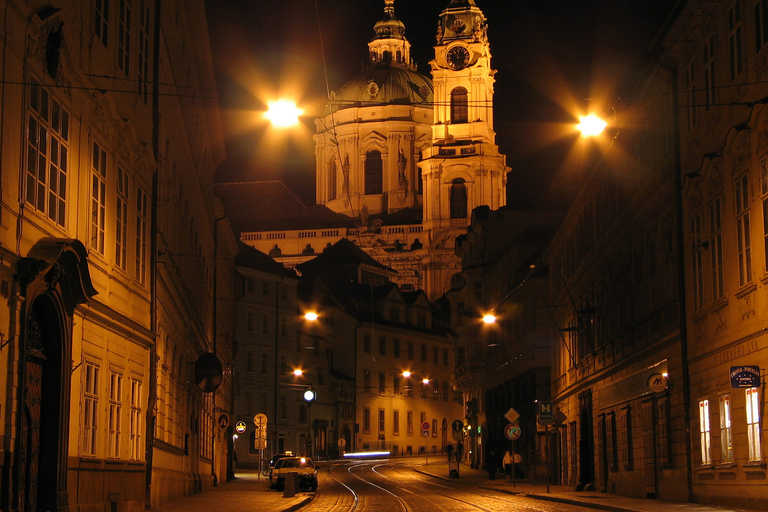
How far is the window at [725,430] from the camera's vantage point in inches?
894

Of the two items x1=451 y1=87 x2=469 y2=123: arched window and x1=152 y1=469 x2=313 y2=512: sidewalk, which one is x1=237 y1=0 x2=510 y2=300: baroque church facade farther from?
x1=152 y1=469 x2=313 y2=512: sidewalk

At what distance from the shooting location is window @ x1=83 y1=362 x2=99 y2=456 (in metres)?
19.2

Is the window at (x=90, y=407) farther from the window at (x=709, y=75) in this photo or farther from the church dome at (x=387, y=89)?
the church dome at (x=387, y=89)

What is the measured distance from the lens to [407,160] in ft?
466

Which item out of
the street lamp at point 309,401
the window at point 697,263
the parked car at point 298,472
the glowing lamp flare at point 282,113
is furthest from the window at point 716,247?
the street lamp at point 309,401

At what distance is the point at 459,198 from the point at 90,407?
111 meters

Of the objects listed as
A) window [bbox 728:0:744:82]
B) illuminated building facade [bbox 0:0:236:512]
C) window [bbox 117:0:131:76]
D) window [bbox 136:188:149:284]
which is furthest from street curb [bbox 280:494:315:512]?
window [bbox 728:0:744:82]

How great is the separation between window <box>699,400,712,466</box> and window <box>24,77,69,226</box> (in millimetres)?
13693

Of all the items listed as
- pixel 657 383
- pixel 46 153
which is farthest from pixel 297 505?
pixel 46 153

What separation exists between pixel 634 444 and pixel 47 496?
1827cm

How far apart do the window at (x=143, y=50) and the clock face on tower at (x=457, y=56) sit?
101 m

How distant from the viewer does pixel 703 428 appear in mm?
24828

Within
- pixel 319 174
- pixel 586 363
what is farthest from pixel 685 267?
pixel 319 174

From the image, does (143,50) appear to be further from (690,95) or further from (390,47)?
(390,47)
